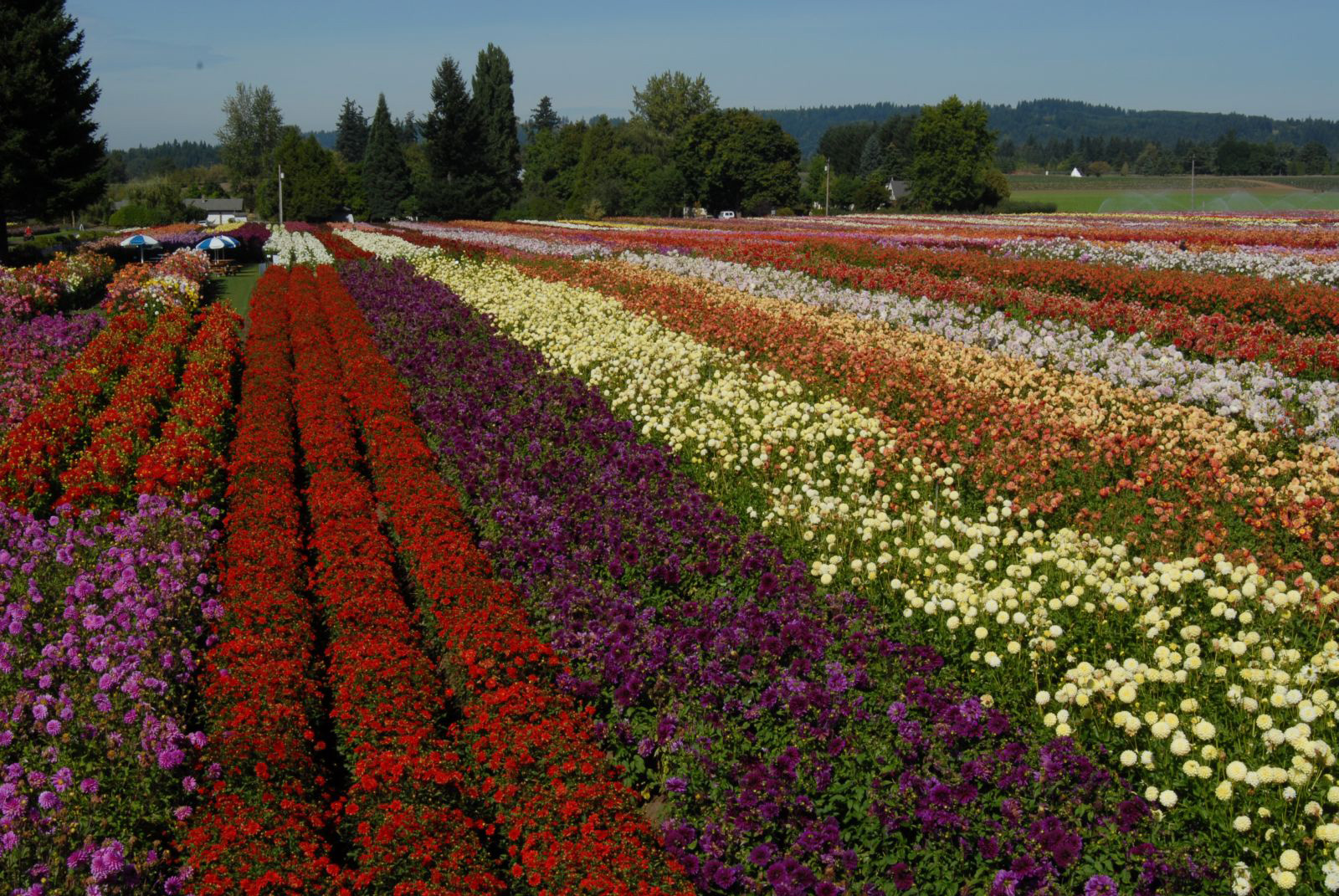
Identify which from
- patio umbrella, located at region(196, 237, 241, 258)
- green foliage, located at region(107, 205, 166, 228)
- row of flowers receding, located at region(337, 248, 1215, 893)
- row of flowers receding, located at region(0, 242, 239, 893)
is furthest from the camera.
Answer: green foliage, located at region(107, 205, 166, 228)

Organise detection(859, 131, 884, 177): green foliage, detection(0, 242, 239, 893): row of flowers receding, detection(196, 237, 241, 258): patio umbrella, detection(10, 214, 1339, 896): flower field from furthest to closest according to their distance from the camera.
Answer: detection(859, 131, 884, 177): green foliage → detection(196, 237, 241, 258): patio umbrella → detection(0, 242, 239, 893): row of flowers receding → detection(10, 214, 1339, 896): flower field

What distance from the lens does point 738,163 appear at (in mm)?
80625

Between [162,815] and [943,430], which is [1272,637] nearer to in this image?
[943,430]

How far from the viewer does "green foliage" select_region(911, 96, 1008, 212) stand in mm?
81062

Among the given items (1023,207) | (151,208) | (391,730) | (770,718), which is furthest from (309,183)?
(770,718)

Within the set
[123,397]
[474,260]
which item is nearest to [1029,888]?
[123,397]

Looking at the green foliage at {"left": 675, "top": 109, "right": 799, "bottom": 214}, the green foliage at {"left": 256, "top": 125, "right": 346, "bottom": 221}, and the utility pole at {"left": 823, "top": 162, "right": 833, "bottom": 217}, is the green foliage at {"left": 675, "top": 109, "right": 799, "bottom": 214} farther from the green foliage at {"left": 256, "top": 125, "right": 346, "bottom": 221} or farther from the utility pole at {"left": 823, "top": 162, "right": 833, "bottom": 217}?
the green foliage at {"left": 256, "top": 125, "right": 346, "bottom": 221}

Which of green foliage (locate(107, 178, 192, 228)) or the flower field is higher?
green foliage (locate(107, 178, 192, 228))

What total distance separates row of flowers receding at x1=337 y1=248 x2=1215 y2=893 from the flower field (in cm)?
2

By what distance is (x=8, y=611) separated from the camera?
654 cm

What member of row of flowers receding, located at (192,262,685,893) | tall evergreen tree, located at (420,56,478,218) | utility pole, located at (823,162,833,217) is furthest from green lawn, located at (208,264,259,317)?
utility pole, located at (823,162,833,217)

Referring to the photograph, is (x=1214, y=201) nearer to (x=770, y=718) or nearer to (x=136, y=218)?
(x=770, y=718)

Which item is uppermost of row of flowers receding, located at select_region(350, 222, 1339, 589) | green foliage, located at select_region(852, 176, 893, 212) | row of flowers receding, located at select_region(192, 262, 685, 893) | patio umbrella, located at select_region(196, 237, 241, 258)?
green foliage, located at select_region(852, 176, 893, 212)

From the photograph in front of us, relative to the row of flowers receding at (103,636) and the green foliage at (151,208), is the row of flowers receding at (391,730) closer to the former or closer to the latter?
the row of flowers receding at (103,636)
